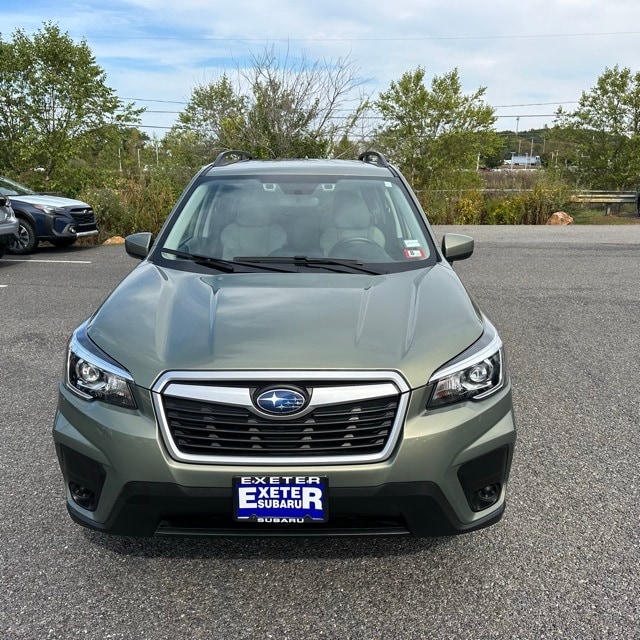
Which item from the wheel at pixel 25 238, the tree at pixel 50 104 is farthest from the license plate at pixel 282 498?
the tree at pixel 50 104

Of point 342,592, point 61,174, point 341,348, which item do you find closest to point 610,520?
point 342,592

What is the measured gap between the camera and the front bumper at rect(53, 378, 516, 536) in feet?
7.29

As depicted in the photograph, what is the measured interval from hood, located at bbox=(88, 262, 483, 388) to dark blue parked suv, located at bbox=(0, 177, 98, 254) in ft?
33.2

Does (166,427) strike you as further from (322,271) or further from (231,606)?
(322,271)

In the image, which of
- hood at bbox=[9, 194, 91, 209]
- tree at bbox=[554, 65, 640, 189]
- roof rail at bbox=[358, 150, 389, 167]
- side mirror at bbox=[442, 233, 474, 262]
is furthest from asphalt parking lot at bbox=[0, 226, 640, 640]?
tree at bbox=[554, 65, 640, 189]

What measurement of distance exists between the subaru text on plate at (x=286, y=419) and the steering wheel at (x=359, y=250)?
70cm

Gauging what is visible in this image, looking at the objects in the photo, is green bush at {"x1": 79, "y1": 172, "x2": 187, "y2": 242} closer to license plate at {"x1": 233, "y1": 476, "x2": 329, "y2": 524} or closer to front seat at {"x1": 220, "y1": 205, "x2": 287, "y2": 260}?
front seat at {"x1": 220, "y1": 205, "x2": 287, "y2": 260}

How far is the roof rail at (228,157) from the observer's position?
4.53 meters

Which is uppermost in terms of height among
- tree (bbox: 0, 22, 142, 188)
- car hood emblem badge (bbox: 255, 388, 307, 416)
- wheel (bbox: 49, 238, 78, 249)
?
tree (bbox: 0, 22, 142, 188)

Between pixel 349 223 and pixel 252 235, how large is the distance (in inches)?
22.2

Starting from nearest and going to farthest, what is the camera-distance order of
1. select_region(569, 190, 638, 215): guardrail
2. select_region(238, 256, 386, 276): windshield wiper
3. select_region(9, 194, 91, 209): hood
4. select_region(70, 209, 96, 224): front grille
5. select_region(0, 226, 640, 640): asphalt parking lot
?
select_region(0, 226, 640, 640): asphalt parking lot < select_region(238, 256, 386, 276): windshield wiper < select_region(9, 194, 91, 209): hood < select_region(70, 209, 96, 224): front grille < select_region(569, 190, 638, 215): guardrail

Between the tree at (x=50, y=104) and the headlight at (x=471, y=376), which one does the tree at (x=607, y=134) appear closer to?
the tree at (x=50, y=104)

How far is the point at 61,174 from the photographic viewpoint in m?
16.1

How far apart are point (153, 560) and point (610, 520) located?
6.85ft
